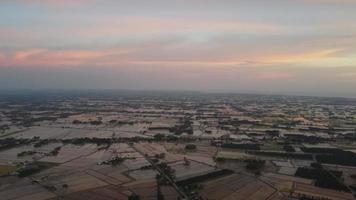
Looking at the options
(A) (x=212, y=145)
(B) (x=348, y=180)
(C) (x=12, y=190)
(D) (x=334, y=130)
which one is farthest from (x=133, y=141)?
(D) (x=334, y=130)

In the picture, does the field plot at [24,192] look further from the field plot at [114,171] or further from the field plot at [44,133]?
the field plot at [44,133]

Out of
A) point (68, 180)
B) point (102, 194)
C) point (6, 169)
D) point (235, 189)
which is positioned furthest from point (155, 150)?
point (102, 194)

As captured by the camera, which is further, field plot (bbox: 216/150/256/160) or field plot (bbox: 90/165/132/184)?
field plot (bbox: 216/150/256/160)

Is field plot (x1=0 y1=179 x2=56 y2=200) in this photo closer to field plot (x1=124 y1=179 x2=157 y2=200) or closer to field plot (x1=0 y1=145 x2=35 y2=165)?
field plot (x1=124 y1=179 x2=157 y2=200)

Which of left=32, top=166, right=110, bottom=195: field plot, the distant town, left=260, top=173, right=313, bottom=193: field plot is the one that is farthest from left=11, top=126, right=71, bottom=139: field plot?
left=260, top=173, right=313, bottom=193: field plot

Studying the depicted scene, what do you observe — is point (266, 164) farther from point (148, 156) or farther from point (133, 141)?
point (133, 141)

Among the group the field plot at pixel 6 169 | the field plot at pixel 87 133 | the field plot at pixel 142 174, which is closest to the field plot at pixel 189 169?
the field plot at pixel 142 174

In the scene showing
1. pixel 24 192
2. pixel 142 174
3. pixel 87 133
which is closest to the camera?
pixel 24 192

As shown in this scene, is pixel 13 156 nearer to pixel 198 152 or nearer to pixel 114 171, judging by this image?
pixel 114 171
